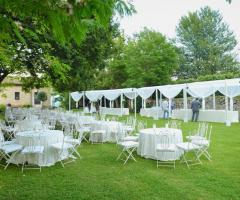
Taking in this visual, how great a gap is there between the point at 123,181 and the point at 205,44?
46522mm

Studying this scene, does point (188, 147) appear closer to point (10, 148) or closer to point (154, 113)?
point (10, 148)

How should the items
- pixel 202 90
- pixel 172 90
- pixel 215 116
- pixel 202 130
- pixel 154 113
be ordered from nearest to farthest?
pixel 202 130 → pixel 202 90 → pixel 215 116 → pixel 172 90 → pixel 154 113

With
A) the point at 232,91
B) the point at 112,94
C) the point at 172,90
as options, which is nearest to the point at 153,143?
the point at 232,91

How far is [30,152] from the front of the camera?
7.38 m

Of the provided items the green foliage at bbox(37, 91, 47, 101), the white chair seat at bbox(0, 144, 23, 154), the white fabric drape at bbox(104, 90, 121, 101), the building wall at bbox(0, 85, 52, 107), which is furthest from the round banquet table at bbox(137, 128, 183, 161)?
the building wall at bbox(0, 85, 52, 107)

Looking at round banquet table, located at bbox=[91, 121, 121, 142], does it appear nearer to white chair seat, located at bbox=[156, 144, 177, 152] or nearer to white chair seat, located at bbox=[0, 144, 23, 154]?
white chair seat, located at bbox=[156, 144, 177, 152]

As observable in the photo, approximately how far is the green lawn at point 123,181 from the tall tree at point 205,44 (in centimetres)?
4178

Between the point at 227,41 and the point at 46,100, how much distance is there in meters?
31.4

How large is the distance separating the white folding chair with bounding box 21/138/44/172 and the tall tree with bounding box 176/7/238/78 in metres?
43.5

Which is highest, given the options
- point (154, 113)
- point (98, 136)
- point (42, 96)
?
point (42, 96)

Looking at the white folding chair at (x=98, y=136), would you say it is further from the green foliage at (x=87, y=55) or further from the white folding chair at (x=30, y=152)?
the white folding chair at (x=30, y=152)

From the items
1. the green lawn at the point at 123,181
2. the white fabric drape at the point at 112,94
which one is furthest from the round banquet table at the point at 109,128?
the white fabric drape at the point at 112,94

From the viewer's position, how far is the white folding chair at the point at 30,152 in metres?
7.40

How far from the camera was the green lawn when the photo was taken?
5.60 metres
